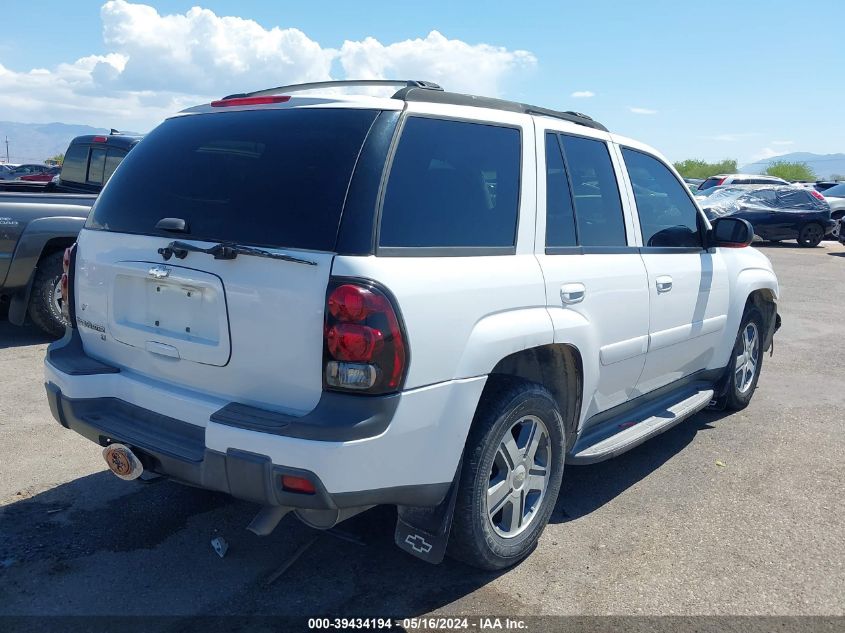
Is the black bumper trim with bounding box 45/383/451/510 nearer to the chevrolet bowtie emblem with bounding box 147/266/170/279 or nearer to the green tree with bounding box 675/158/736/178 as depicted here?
the chevrolet bowtie emblem with bounding box 147/266/170/279

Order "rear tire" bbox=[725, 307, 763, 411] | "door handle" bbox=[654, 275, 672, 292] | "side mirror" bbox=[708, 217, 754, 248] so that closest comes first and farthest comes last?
"door handle" bbox=[654, 275, 672, 292], "side mirror" bbox=[708, 217, 754, 248], "rear tire" bbox=[725, 307, 763, 411]

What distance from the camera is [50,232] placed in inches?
272

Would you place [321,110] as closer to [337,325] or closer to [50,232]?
[337,325]

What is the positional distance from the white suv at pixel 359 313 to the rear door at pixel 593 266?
16 mm

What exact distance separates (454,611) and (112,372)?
1.75 m

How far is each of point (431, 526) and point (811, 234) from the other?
67.1ft

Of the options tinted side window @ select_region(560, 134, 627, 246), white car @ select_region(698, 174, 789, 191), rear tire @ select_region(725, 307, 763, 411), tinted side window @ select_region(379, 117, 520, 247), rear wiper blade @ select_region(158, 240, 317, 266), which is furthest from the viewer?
white car @ select_region(698, 174, 789, 191)

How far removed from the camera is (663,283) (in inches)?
171

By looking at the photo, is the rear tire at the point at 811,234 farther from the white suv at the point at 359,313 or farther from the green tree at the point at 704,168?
the green tree at the point at 704,168

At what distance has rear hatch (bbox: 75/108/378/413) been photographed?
2.71 metres

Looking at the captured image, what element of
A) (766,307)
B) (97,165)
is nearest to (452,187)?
(766,307)

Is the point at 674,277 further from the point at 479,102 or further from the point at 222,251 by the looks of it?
the point at 222,251

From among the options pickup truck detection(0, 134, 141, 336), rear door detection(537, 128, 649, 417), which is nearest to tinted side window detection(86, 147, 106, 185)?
pickup truck detection(0, 134, 141, 336)

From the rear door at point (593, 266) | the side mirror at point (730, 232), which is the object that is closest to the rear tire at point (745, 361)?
the side mirror at point (730, 232)
